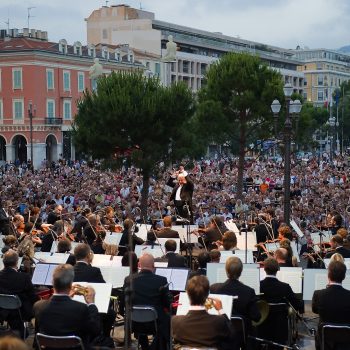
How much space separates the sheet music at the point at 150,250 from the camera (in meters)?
14.1

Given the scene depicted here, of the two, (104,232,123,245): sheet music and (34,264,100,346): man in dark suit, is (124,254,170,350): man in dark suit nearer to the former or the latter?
(34,264,100,346): man in dark suit

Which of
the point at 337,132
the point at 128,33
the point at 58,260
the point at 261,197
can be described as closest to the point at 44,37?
the point at 128,33

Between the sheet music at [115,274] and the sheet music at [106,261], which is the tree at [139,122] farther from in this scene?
the sheet music at [115,274]

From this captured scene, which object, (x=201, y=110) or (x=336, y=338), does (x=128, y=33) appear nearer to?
(x=201, y=110)

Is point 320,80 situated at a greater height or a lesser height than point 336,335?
greater

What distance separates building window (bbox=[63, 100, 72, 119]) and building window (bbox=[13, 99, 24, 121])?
15.0 feet

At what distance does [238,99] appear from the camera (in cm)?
4088

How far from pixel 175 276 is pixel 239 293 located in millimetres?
1680

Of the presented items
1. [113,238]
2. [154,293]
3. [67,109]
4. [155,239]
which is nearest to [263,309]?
[154,293]

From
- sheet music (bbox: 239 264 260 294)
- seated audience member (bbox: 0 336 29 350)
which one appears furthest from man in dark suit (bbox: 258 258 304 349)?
seated audience member (bbox: 0 336 29 350)

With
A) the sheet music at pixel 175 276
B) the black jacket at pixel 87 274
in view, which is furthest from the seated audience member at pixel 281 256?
the black jacket at pixel 87 274

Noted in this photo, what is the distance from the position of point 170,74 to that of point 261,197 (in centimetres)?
6152

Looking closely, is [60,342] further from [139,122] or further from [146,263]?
[139,122]

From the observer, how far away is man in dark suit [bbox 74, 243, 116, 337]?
32.7ft
